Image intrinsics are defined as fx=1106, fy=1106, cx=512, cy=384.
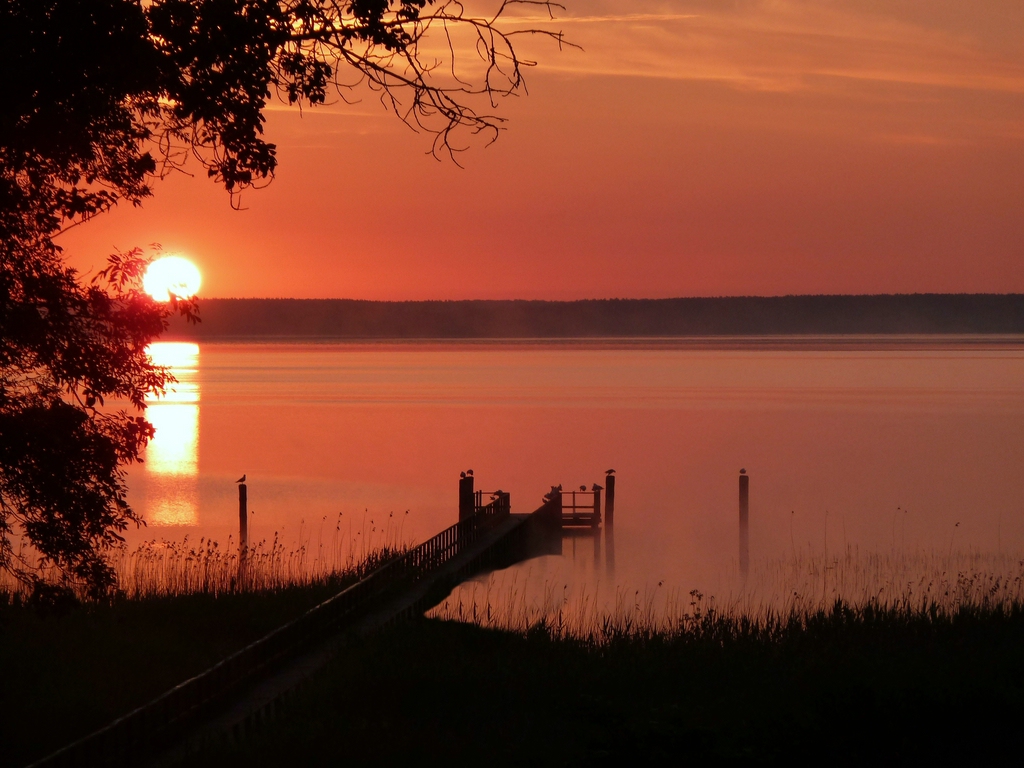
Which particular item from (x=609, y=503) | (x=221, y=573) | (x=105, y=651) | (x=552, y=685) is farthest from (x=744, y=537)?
(x=105, y=651)

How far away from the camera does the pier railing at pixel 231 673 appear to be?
9883mm

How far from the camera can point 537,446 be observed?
7425 cm

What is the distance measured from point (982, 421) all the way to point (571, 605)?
7396 cm

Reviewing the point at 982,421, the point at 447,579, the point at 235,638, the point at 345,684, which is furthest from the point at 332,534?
the point at 982,421

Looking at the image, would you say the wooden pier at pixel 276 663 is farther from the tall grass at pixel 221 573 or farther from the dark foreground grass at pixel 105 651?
the tall grass at pixel 221 573

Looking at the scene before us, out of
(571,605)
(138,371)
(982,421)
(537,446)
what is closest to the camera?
(138,371)

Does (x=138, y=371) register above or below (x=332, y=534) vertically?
above

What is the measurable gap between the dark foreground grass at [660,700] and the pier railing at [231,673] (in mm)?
694

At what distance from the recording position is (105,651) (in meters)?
15.4

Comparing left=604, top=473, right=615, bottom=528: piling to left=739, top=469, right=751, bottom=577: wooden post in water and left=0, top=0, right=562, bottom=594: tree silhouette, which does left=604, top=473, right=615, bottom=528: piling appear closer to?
left=739, top=469, right=751, bottom=577: wooden post in water

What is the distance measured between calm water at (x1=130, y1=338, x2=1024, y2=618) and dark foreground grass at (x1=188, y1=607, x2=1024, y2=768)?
7550 millimetres

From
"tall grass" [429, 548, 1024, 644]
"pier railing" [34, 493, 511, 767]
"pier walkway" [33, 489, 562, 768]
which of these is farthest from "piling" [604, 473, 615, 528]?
"pier railing" [34, 493, 511, 767]

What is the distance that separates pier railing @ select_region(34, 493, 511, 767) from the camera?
32.4 ft

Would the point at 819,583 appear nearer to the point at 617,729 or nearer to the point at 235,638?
the point at 235,638
